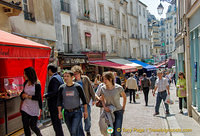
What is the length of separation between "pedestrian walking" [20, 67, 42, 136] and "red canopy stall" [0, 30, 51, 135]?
27.0 inches

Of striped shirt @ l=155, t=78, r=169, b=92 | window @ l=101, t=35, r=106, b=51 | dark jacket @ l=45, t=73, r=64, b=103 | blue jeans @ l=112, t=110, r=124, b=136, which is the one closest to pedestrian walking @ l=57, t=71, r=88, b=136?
dark jacket @ l=45, t=73, r=64, b=103

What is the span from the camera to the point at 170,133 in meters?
6.25

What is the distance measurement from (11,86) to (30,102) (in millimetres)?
2984

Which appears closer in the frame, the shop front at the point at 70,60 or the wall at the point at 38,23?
the wall at the point at 38,23

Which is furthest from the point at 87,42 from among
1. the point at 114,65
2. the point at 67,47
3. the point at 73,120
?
the point at 73,120

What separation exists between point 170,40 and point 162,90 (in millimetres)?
67316

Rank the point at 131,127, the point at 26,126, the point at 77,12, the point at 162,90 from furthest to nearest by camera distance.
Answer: the point at 77,12 → the point at 162,90 → the point at 131,127 → the point at 26,126

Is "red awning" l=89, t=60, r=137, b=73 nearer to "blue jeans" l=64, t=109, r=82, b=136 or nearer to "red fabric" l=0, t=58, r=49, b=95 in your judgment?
"red fabric" l=0, t=58, r=49, b=95

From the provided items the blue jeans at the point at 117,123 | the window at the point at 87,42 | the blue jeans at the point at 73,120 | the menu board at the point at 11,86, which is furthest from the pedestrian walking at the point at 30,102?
the window at the point at 87,42

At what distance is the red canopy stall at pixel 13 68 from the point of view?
5086 mm

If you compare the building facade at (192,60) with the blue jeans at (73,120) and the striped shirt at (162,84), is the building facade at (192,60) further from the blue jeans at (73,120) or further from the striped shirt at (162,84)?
the blue jeans at (73,120)

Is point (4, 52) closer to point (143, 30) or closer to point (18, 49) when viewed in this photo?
point (18, 49)

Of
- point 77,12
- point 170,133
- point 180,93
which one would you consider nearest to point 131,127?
point 170,133

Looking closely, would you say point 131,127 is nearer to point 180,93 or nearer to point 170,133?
point 170,133
